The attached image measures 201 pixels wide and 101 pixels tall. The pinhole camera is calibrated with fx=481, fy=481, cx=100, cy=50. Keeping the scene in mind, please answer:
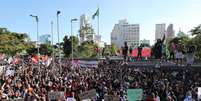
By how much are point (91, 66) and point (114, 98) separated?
75.3ft

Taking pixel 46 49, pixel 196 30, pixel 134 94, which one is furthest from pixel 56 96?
pixel 46 49

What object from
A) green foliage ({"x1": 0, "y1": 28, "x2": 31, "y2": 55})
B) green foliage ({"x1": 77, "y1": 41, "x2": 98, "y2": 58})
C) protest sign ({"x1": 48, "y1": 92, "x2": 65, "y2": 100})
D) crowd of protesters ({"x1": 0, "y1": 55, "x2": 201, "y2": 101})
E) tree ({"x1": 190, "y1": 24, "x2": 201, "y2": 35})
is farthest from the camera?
green foliage ({"x1": 77, "y1": 41, "x2": 98, "y2": 58})

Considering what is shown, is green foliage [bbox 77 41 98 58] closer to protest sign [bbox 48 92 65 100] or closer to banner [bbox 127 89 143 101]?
banner [bbox 127 89 143 101]

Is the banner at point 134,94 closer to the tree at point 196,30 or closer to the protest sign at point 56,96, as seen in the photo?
the protest sign at point 56,96

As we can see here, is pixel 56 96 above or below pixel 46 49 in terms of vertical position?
below

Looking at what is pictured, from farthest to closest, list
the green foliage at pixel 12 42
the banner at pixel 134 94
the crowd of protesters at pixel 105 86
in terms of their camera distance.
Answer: the green foliage at pixel 12 42 → the banner at pixel 134 94 → the crowd of protesters at pixel 105 86

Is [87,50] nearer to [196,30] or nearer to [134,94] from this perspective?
[196,30]

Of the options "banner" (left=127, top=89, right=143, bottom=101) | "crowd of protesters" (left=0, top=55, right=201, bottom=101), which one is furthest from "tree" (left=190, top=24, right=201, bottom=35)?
"banner" (left=127, top=89, right=143, bottom=101)

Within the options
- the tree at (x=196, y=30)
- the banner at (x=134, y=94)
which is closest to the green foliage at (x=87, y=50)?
the tree at (x=196, y=30)

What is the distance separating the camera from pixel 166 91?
23.7 meters

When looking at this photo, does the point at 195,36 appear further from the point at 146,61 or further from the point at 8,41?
the point at 8,41

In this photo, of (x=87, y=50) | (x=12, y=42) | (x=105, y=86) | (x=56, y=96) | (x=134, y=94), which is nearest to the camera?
(x=56, y=96)

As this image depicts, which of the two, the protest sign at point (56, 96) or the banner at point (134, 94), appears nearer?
the protest sign at point (56, 96)

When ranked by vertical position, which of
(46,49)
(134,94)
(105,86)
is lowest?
(105,86)
